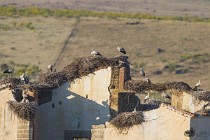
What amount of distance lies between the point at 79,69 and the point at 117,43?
5568 cm

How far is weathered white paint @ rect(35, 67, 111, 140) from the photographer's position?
1494 inches

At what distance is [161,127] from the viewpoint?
34.2 m

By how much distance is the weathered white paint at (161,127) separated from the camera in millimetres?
33750

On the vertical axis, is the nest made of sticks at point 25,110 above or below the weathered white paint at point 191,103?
below

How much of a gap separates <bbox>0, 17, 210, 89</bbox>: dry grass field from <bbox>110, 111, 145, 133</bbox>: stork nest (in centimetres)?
4185

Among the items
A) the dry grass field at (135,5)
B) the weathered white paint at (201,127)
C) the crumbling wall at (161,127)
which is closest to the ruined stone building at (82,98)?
the crumbling wall at (161,127)

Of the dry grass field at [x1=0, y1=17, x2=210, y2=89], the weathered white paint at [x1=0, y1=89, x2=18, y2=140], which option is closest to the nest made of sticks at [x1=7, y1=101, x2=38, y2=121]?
the weathered white paint at [x1=0, y1=89, x2=18, y2=140]

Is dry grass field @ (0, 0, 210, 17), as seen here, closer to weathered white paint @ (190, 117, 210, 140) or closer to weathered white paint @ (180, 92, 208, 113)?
weathered white paint @ (180, 92, 208, 113)

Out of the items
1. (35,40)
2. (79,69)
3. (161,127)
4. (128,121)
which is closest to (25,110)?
(128,121)

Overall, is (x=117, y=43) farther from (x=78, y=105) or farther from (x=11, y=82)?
(x=11, y=82)

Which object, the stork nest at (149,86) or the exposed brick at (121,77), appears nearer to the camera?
the stork nest at (149,86)

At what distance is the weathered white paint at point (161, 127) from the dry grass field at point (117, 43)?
138ft

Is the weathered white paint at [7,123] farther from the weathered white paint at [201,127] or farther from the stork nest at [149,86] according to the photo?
the weathered white paint at [201,127]

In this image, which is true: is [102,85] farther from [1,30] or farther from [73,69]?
[1,30]
